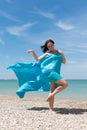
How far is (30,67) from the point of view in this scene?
11.5 m

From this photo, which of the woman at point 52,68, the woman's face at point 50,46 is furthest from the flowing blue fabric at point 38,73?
the woman's face at point 50,46

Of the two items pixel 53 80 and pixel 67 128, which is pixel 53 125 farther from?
pixel 53 80

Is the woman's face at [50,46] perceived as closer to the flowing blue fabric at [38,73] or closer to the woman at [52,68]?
the woman at [52,68]

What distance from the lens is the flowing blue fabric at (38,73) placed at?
10.3 metres

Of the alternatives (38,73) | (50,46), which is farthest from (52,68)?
(38,73)

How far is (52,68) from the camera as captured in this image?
10250mm

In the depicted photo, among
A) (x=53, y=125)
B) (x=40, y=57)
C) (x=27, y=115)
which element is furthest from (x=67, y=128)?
(x=40, y=57)

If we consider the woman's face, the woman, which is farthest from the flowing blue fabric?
the woman's face

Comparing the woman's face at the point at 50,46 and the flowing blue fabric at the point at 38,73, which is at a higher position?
the woman's face at the point at 50,46

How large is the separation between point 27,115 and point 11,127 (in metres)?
1.74

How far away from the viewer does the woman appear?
33.2 ft

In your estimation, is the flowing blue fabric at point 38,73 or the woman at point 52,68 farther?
the flowing blue fabric at point 38,73

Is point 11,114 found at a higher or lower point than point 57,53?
lower

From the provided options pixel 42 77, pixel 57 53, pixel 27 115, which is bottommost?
pixel 27 115
